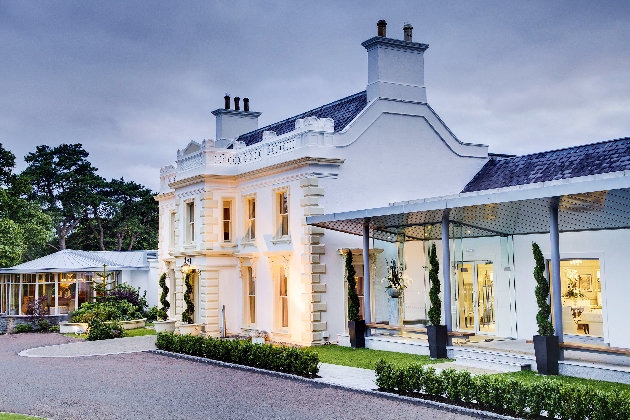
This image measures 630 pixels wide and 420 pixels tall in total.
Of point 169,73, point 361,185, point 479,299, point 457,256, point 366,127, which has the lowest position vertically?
point 479,299

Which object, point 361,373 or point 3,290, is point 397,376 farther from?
point 3,290

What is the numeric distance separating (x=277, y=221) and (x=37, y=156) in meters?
41.4

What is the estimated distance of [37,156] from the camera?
190 feet

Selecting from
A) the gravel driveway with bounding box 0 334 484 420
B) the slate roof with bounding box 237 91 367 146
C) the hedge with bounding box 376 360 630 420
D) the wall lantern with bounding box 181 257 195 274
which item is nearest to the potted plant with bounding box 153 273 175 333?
the wall lantern with bounding box 181 257 195 274

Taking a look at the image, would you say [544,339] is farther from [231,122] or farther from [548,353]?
[231,122]

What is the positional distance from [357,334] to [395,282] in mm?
2183

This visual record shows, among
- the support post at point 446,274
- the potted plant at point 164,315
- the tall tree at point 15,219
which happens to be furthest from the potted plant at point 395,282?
the tall tree at point 15,219

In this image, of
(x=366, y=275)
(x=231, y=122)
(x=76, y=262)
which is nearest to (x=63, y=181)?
(x=76, y=262)

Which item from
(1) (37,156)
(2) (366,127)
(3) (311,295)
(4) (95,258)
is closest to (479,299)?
(3) (311,295)

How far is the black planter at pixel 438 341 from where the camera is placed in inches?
690

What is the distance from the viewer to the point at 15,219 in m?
44.9

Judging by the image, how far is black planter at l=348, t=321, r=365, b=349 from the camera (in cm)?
2038

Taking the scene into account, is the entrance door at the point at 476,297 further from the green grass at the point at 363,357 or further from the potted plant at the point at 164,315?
the potted plant at the point at 164,315

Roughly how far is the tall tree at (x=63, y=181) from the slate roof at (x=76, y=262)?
17.8m
